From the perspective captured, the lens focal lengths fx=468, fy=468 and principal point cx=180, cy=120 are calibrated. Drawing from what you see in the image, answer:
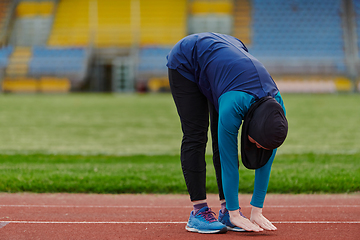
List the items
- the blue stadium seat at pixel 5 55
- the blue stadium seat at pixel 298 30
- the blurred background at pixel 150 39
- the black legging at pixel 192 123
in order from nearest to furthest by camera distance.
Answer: the black legging at pixel 192 123
the blurred background at pixel 150 39
the blue stadium seat at pixel 298 30
the blue stadium seat at pixel 5 55

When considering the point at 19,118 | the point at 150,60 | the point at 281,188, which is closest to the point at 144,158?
the point at 281,188

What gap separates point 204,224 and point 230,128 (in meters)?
0.94

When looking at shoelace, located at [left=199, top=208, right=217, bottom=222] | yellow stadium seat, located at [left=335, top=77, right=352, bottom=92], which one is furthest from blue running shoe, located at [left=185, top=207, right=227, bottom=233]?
yellow stadium seat, located at [left=335, top=77, right=352, bottom=92]

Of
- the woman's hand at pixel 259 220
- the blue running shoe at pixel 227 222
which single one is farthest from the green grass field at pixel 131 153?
the woman's hand at pixel 259 220

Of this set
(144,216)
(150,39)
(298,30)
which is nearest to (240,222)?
(144,216)

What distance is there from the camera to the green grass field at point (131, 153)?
590 cm

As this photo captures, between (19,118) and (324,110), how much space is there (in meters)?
11.7

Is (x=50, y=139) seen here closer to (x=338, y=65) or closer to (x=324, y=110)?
(x=324, y=110)

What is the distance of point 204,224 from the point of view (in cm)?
364

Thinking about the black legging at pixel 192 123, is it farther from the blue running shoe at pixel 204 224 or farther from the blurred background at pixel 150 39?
the blurred background at pixel 150 39

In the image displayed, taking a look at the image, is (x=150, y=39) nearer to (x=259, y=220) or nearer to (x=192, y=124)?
(x=192, y=124)

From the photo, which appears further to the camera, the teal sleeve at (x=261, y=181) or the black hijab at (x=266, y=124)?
the teal sleeve at (x=261, y=181)

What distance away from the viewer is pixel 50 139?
11.5 metres

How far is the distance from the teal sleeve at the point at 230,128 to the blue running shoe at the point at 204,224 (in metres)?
0.42
